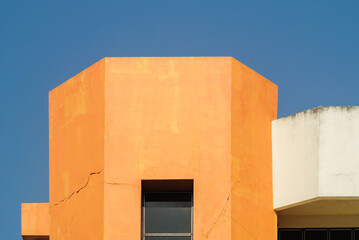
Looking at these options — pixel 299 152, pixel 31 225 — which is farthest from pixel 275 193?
pixel 31 225

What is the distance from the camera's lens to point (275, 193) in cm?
1722

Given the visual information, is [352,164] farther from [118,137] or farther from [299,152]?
[118,137]

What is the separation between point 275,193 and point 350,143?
6.08 ft

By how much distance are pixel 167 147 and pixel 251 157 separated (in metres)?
1.79

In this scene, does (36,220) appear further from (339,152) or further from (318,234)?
(339,152)

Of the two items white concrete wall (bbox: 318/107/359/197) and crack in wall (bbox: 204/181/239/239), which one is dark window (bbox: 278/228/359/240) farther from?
crack in wall (bbox: 204/181/239/239)

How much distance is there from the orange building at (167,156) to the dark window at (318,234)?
148cm

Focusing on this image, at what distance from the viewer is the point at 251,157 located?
16.8 metres

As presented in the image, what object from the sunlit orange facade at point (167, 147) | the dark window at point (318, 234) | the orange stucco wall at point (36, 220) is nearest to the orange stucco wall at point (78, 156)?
the sunlit orange facade at point (167, 147)

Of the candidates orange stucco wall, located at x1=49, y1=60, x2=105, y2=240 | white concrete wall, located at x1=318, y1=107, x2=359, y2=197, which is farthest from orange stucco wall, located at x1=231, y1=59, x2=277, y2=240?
orange stucco wall, located at x1=49, y1=60, x2=105, y2=240

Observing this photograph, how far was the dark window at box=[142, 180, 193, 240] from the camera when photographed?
53.6 ft

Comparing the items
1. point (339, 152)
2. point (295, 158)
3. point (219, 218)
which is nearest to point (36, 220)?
point (219, 218)

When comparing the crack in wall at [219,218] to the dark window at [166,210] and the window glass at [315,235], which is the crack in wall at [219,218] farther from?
the window glass at [315,235]

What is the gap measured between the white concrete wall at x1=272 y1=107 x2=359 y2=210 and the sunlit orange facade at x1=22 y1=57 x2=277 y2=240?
0.39 meters
